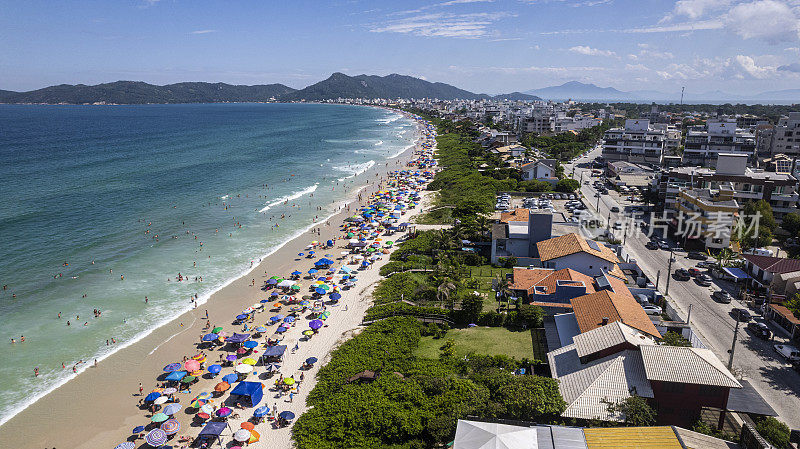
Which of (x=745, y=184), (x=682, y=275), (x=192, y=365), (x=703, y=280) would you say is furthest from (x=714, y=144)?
(x=192, y=365)

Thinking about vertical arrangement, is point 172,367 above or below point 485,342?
below

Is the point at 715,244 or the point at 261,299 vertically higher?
the point at 715,244

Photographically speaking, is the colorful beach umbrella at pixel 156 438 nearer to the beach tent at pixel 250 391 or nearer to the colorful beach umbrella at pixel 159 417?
the colorful beach umbrella at pixel 159 417

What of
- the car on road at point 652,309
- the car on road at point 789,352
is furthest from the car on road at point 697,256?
the car on road at point 789,352

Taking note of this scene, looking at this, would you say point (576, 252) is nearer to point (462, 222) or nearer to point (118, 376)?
point (462, 222)

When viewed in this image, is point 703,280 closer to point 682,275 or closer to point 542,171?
point 682,275

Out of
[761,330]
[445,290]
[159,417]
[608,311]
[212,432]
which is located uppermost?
[608,311]

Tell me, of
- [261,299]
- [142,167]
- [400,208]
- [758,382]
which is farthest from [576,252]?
[142,167]
